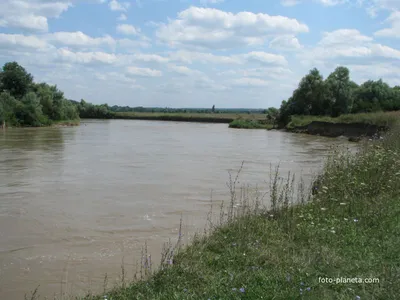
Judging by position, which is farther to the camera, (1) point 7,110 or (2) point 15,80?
(2) point 15,80

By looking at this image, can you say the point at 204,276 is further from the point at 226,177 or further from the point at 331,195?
the point at 226,177

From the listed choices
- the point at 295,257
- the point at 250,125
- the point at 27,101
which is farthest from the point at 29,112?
the point at 295,257

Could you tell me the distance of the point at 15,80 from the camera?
7256 cm

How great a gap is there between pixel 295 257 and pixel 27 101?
216ft

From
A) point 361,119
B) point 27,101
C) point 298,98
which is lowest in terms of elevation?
point 361,119

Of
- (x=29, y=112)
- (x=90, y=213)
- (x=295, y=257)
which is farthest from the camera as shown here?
(x=29, y=112)

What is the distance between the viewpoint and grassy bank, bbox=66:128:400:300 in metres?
4.51

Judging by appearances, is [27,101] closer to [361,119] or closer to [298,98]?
[298,98]

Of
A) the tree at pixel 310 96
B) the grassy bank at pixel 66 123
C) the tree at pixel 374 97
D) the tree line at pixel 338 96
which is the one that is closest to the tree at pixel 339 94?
the tree line at pixel 338 96

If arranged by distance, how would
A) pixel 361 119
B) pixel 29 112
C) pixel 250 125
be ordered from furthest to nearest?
1. pixel 250 125
2. pixel 29 112
3. pixel 361 119

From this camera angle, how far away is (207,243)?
6.58 m

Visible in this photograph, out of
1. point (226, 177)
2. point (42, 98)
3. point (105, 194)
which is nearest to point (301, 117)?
point (42, 98)

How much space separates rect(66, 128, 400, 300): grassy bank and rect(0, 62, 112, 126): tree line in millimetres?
56416

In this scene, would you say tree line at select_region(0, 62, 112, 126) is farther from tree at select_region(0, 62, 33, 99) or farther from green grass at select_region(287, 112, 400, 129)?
green grass at select_region(287, 112, 400, 129)
